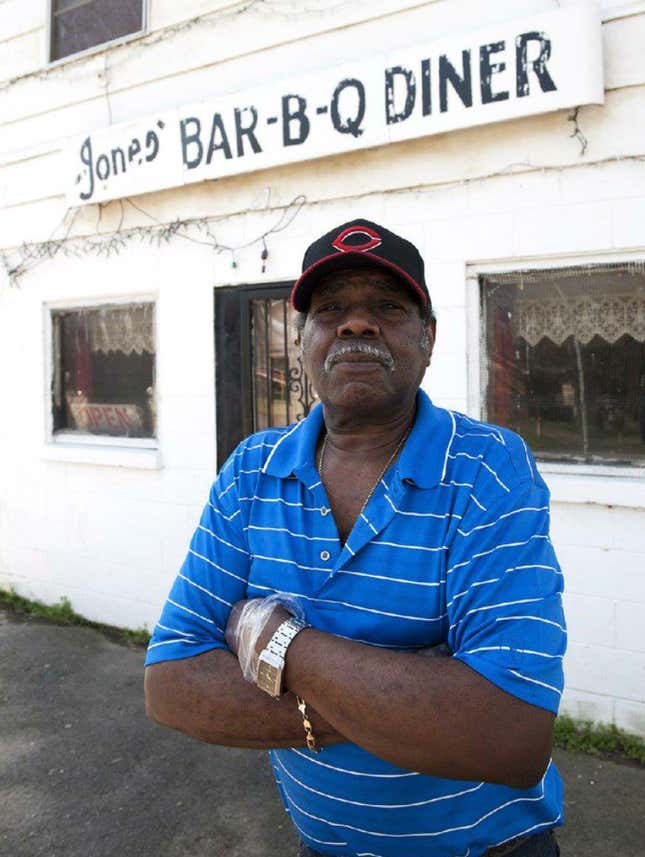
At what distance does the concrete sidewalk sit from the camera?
9.37 feet

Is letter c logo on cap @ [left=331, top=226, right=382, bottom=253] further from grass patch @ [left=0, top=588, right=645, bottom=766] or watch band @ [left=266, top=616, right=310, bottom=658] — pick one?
grass patch @ [left=0, top=588, right=645, bottom=766]

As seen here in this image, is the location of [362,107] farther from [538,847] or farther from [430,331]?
[538,847]

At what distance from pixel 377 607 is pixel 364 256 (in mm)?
718

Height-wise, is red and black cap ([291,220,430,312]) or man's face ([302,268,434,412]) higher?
red and black cap ([291,220,430,312])

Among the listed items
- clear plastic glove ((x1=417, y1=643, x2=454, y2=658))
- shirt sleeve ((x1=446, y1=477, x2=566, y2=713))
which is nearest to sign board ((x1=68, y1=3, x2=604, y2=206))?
shirt sleeve ((x1=446, y1=477, x2=566, y2=713))

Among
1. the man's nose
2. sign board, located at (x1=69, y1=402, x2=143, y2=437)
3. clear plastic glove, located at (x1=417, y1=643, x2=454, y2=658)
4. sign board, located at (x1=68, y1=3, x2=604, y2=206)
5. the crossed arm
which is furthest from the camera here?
sign board, located at (x1=69, y1=402, x2=143, y2=437)

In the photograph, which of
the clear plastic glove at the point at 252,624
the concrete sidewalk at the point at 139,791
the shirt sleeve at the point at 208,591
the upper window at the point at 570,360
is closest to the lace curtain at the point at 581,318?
the upper window at the point at 570,360

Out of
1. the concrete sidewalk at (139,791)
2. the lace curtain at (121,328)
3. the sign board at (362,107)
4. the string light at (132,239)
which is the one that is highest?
the sign board at (362,107)

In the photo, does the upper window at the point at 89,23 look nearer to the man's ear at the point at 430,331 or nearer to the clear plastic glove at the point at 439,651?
the man's ear at the point at 430,331

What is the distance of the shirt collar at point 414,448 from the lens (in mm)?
1445

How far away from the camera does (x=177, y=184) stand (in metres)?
4.44

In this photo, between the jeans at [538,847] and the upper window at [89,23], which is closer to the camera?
the jeans at [538,847]

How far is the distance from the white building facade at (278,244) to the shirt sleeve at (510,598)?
2.26 m

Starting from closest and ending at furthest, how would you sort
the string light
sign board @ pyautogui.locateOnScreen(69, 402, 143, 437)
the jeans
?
1. the jeans
2. the string light
3. sign board @ pyautogui.locateOnScreen(69, 402, 143, 437)
